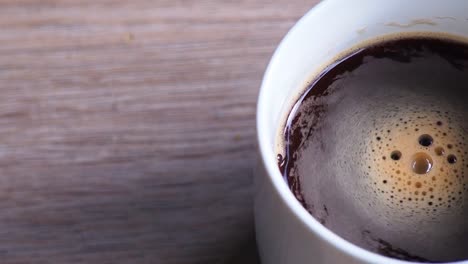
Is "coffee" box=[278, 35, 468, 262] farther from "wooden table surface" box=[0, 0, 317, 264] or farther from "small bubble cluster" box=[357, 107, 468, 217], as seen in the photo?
"wooden table surface" box=[0, 0, 317, 264]

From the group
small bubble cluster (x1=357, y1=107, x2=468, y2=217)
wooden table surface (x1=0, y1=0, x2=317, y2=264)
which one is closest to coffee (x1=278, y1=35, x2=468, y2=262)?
small bubble cluster (x1=357, y1=107, x2=468, y2=217)

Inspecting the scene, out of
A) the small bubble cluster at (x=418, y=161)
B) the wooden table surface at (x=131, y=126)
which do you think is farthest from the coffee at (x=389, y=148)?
the wooden table surface at (x=131, y=126)

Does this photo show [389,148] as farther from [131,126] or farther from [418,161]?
[131,126]

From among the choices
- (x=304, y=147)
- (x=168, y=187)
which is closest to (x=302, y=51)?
(x=304, y=147)

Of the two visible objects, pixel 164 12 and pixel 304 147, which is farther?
pixel 164 12

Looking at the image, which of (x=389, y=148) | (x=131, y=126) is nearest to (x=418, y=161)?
(x=389, y=148)

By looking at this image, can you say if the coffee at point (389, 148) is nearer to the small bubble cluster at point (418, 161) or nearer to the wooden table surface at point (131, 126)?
the small bubble cluster at point (418, 161)

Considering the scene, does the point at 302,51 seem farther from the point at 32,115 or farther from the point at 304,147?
the point at 32,115
